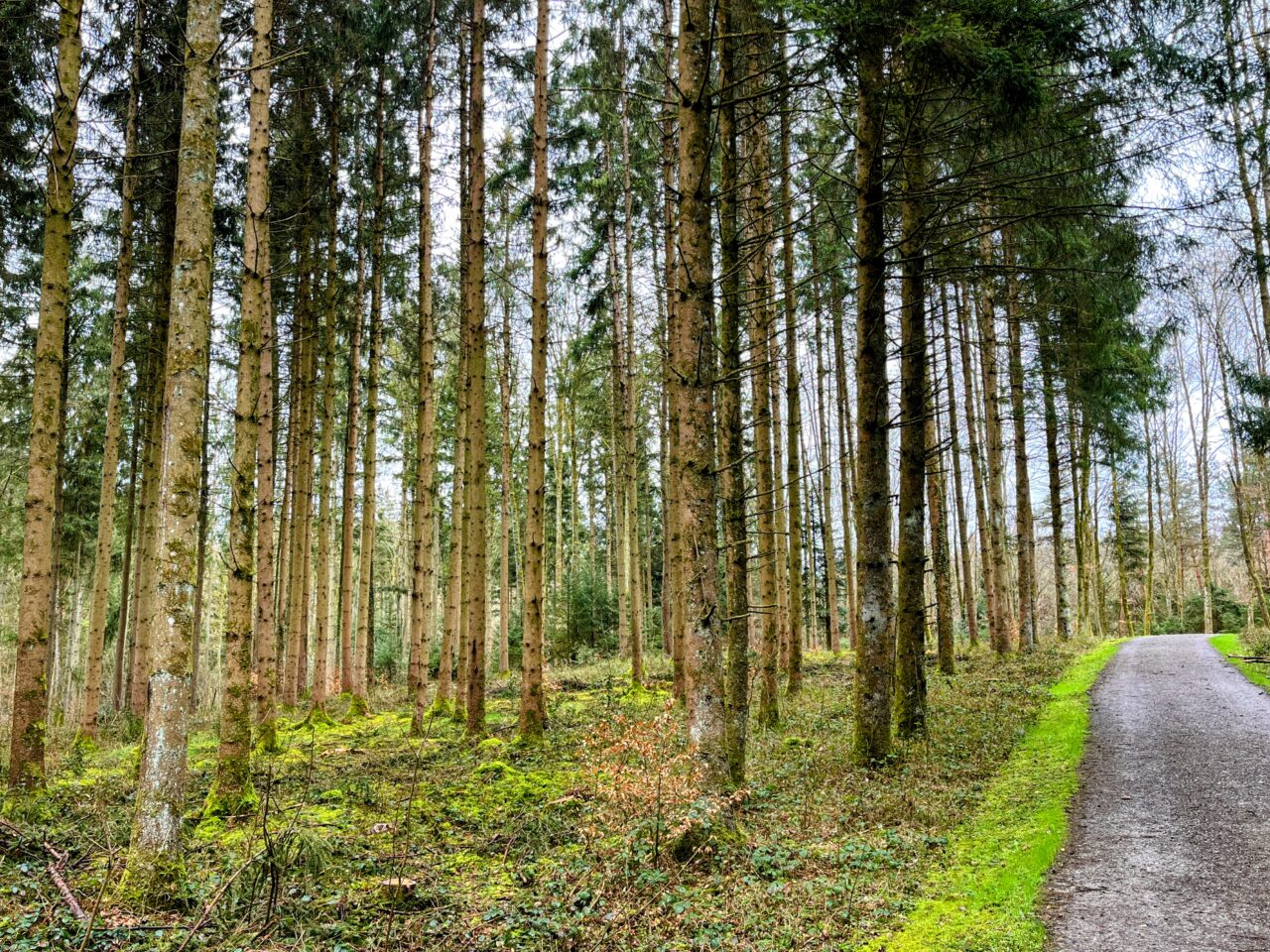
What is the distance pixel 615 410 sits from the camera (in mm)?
20844

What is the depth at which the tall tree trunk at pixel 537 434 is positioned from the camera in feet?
35.2

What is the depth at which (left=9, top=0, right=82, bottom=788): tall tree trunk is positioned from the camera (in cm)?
775

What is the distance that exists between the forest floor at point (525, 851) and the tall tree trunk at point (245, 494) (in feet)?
1.69

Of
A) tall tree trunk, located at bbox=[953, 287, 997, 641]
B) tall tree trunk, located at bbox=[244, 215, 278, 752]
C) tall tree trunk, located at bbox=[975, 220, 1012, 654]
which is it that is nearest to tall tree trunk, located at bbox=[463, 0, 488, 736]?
tall tree trunk, located at bbox=[244, 215, 278, 752]

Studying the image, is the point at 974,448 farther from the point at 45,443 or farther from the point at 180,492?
the point at 45,443

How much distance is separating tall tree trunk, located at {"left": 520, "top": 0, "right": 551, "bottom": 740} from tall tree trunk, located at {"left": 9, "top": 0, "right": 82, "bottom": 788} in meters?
5.72

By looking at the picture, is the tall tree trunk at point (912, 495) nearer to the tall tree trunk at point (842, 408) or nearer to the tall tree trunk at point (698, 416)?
the tall tree trunk at point (698, 416)

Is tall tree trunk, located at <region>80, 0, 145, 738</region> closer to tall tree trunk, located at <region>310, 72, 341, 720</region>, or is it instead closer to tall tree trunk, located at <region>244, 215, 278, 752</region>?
tall tree trunk, located at <region>244, 215, 278, 752</region>

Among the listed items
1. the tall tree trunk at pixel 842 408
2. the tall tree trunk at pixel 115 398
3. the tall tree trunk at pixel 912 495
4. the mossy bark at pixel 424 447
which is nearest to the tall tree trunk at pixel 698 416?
the tall tree trunk at pixel 912 495

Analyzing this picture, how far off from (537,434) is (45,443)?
5.94 m

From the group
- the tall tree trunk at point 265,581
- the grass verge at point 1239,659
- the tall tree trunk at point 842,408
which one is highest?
the tall tree trunk at point 842,408

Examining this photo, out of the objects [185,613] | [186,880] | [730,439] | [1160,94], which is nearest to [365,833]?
[186,880]

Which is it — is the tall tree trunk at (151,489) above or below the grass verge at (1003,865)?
above

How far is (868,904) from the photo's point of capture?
495cm
